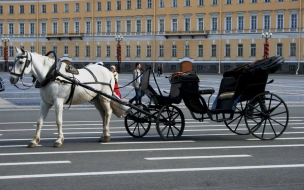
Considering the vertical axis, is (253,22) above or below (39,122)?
above

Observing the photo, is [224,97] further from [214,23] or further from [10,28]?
[10,28]

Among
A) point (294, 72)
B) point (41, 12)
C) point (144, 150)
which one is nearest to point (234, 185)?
point (144, 150)

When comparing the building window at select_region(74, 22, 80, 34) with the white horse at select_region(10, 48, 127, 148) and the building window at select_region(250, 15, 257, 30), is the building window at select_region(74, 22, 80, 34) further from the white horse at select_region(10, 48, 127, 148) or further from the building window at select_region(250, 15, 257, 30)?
the white horse at select_region(10, 48, 127, 148)

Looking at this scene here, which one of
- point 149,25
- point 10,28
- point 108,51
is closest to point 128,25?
point 149,25

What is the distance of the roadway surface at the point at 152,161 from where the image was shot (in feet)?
28.0

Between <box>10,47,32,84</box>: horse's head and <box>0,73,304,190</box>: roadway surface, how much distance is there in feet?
4.42

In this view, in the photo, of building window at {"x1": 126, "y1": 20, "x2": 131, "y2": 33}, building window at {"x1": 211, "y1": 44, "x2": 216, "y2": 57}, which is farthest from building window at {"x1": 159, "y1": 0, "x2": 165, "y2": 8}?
building window at {"x1": 211, "y1": 44, "x2": 216, "y2": 57}

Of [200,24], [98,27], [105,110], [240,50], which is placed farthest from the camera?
[98,27]

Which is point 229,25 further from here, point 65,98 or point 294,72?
point 65,98

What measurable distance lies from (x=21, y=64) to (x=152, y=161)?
3283 mm

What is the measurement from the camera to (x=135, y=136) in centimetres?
1327

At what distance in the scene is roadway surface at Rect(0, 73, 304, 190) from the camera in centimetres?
852

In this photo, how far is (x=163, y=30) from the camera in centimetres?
8112

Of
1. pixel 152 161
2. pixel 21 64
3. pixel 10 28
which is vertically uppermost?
pixel 10 28
